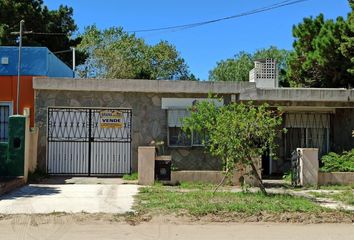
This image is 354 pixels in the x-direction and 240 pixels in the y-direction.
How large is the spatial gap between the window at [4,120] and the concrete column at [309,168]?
9.69 meters

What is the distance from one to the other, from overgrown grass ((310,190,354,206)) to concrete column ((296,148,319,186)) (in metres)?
1.25

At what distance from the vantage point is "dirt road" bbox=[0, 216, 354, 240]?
26.6 feet

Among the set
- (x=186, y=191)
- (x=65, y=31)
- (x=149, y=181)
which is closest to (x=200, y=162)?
(x=149, y=181)

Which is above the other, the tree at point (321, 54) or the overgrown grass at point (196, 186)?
the tree at point (321, 54)

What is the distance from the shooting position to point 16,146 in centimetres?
1408

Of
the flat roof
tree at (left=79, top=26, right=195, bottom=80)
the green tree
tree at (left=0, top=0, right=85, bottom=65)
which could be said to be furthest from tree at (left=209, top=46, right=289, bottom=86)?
the flat roof

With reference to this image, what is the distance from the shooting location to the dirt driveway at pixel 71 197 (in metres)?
10.3

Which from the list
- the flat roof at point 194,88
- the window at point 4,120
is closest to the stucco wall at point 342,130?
the flat roof at point 194,88

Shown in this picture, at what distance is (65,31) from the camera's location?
3488cm

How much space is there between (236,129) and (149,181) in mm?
3922

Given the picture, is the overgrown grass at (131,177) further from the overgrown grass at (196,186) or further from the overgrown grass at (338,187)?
the overgrown grass at (338,187)

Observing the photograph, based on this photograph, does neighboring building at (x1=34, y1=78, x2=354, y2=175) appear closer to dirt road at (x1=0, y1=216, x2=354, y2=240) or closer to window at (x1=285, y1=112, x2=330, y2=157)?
window at (x1=285, y1=112, x2=330, y2=157)

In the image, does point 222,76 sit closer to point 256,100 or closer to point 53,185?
point 256,100

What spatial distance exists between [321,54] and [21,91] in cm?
1522
